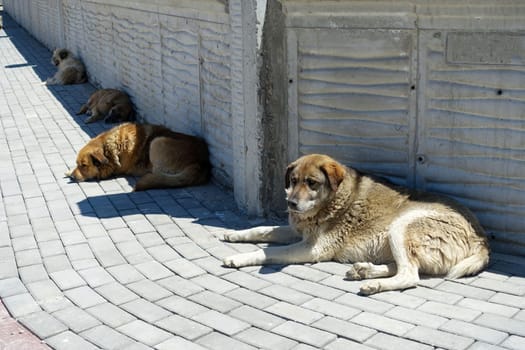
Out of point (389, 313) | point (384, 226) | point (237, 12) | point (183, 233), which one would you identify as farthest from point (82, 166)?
point (389, 313)

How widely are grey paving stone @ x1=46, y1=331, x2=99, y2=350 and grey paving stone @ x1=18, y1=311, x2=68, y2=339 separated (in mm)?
74

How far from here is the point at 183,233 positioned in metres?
6.69

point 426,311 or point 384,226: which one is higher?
point 384,226

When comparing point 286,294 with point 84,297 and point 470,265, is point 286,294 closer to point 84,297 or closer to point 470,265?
point 470,265

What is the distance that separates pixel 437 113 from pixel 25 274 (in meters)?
3.90

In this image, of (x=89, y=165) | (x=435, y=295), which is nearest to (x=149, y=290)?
(x=435, y=295)

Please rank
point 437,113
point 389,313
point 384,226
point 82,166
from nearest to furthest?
point 389,313 < point 384,226 < point 437,113 < point 82,166

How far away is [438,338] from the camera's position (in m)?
4.43

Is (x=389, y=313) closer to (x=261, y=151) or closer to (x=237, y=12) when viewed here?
(x=261, y=151)

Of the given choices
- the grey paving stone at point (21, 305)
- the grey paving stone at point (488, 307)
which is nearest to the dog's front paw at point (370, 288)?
the grey paving stone at point (488, 307)

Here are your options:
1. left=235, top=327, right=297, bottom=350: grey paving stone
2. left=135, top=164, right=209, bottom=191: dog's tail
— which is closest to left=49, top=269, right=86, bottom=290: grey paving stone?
left=235, top=327, right=297, bottom=350: grey paving stone

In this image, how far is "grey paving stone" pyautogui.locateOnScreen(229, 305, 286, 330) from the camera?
475 centimetres

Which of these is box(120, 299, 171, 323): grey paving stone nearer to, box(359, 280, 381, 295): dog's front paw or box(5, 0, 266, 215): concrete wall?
box(359, 280, 381, 295): dog's front paw

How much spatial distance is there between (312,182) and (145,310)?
5.73ft
